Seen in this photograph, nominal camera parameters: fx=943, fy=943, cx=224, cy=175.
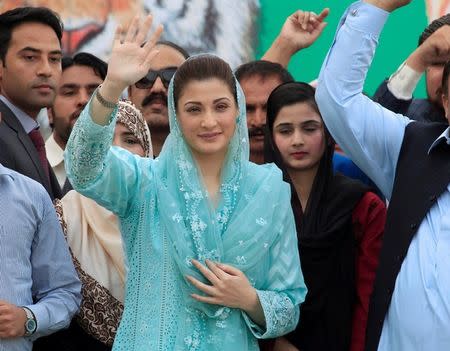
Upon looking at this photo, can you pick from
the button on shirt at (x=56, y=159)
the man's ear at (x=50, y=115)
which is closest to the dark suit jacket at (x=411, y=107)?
the button on shirt at (x=56, y=159)

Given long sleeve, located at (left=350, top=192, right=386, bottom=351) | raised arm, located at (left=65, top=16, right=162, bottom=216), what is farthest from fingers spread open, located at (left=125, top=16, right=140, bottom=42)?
long sleeve, located at (left=350, top=192, right=386, bottom=351)

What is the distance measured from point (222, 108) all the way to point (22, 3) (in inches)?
93.7

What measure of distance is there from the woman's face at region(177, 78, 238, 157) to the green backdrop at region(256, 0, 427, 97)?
2282 millimetres

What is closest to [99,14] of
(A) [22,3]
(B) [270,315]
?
(A) [22,3]

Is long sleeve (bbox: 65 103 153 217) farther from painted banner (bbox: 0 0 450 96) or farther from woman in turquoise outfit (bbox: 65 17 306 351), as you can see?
painted banner (bbox: 0 0 450 96)

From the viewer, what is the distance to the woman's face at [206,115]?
2.87 meters

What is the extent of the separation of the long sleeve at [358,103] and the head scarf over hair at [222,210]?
0.27m

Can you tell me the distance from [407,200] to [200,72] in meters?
0.75

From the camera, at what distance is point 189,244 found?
9.25 feet

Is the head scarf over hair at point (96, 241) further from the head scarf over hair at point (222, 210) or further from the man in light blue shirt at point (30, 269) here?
the head scarf over hair at point (222, 210)

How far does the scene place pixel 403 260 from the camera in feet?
9.31

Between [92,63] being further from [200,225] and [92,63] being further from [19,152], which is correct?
[200,225]

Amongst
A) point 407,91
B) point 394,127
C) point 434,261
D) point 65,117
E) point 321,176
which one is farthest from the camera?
point 65,117

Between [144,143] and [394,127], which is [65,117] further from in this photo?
[394,127]
